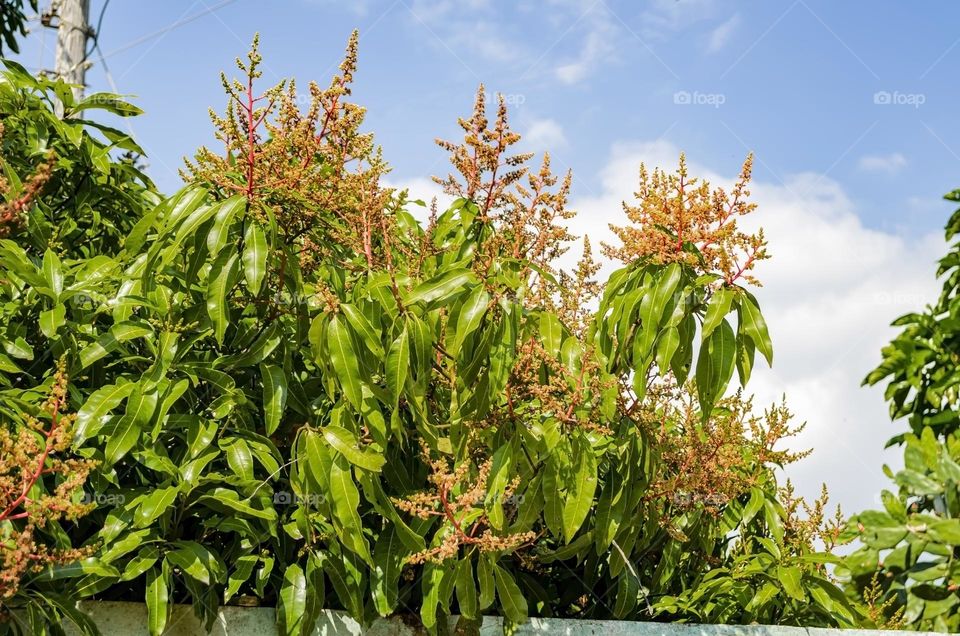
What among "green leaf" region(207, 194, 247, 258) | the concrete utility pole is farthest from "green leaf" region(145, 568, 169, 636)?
the concrete utility pole

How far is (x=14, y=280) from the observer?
2965 millimetres

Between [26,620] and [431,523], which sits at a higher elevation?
[431,523]

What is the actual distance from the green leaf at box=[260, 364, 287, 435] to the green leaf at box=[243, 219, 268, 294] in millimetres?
308

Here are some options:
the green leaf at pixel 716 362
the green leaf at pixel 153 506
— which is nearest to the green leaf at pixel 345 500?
the green leaf at pixel 153 506

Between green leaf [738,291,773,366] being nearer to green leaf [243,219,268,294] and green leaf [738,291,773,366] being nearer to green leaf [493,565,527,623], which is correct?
green leaf [493,565,527,623]

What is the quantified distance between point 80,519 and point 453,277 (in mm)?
1367

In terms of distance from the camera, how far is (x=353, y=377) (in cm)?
245

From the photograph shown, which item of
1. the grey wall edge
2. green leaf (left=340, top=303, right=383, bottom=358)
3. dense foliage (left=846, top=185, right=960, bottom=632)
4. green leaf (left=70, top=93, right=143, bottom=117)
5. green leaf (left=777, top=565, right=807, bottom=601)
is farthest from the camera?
green leaf (left=70, top=93, right=143, bottom=117)

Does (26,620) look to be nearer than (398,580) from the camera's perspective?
Yes

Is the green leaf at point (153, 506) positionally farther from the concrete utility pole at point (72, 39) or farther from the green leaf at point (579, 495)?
the concrete utility pole at point (72, 39)

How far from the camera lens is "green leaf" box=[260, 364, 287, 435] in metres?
2.68

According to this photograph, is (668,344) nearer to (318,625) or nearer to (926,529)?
(926,529)

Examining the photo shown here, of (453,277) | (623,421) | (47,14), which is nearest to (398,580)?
(623,421)

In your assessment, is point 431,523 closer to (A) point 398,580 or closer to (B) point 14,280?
(A) point 398,580
